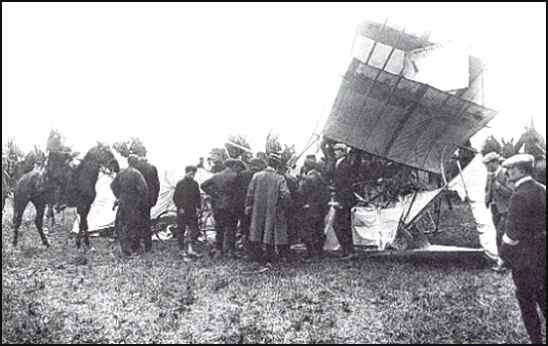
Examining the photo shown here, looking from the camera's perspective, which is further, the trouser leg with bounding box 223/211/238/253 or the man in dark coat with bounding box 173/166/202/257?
the man in dark coat with bounding box 173/166/202/257

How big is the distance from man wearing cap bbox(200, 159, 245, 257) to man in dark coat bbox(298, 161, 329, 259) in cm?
114

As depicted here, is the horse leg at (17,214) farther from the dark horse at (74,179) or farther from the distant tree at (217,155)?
the distant tree at (217,155)

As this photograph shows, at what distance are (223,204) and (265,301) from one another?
2637 millimetres

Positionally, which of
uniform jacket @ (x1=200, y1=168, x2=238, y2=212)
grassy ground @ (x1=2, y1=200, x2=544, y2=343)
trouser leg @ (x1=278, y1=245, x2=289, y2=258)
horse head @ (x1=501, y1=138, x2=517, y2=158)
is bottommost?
grassy ground @ (x1=2, y1=200, x2=544, y2=343)

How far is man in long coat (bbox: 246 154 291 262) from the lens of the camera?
779 cm

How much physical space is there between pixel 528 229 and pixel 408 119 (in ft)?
15.0

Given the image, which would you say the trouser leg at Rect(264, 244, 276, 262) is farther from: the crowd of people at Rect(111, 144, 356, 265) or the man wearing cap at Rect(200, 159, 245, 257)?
the man wearing cap at Rect(200, 159, 245, 257)

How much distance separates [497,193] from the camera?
22.2 ft

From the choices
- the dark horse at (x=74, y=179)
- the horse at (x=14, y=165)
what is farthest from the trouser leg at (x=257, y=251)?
the horse at (x=14, y=165)

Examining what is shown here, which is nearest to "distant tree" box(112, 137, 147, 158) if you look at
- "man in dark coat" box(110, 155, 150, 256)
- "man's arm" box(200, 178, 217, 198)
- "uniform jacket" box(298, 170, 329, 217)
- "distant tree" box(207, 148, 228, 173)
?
"man in dark coat" box(110, 155, 150, 256)

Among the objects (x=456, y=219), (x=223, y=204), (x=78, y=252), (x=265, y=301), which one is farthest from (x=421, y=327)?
(x=456, y=219)

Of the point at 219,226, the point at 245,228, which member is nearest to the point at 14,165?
the point at 219,226

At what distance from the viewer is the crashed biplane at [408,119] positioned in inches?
328

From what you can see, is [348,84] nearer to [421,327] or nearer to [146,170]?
[146,170]
